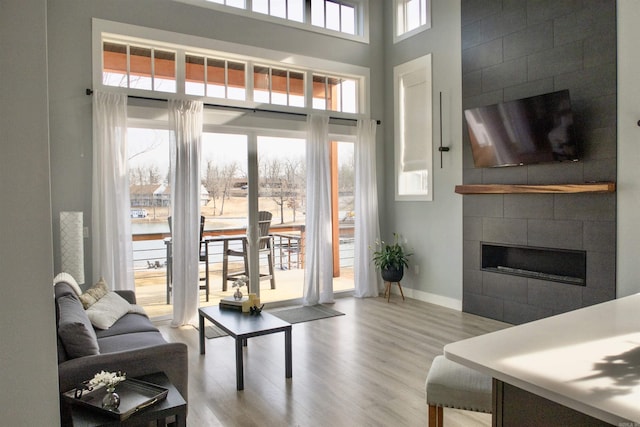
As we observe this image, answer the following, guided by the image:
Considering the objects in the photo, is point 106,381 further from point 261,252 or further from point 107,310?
point 261,252

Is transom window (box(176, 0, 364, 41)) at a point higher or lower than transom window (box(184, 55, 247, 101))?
higher

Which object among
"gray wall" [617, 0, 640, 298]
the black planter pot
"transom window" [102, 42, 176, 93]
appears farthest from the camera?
the black planter pot

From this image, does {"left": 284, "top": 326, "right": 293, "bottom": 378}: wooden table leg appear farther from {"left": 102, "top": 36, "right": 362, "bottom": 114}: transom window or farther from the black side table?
{"left": 102, "top": 36, "right": 362, "bottom": 114}: transom window

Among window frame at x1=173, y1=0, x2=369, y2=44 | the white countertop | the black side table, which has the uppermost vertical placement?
window frame at x1=173, y1=0, x2=369, y2=44

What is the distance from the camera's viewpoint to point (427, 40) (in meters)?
5.79

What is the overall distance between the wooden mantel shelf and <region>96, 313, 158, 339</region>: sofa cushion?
3.60m

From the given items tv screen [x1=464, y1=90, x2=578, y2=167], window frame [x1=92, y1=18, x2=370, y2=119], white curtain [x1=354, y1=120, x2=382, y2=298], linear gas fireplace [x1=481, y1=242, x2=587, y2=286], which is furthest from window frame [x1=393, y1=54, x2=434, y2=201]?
→ linear gas fireplace [x1=481, y1=242, x2=587, y2=286]

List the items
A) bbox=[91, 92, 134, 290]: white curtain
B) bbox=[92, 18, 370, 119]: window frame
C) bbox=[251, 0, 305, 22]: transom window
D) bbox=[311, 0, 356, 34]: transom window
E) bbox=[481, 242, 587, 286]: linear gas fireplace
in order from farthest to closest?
bbox=[311, 0, 356, 34]: transom window, bbox=[251, 0, 305, 22]: transom window, bbox=[92, 18, 370, 119]: window frame, bbox=[91, 92, 134, 290]: white curtain, bbox=[481, 242, 587, 286]: linear gas fireplace

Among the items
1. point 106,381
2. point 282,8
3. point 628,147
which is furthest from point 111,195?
point 628,147

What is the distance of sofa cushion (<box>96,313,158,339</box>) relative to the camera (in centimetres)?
327

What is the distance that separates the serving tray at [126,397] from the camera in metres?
2.03

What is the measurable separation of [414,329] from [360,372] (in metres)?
1.33

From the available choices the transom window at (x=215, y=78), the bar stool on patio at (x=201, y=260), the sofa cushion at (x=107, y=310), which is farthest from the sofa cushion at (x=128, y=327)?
the transom window at (x=215, y=78)

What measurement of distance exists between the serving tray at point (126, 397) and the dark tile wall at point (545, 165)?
149 inches
